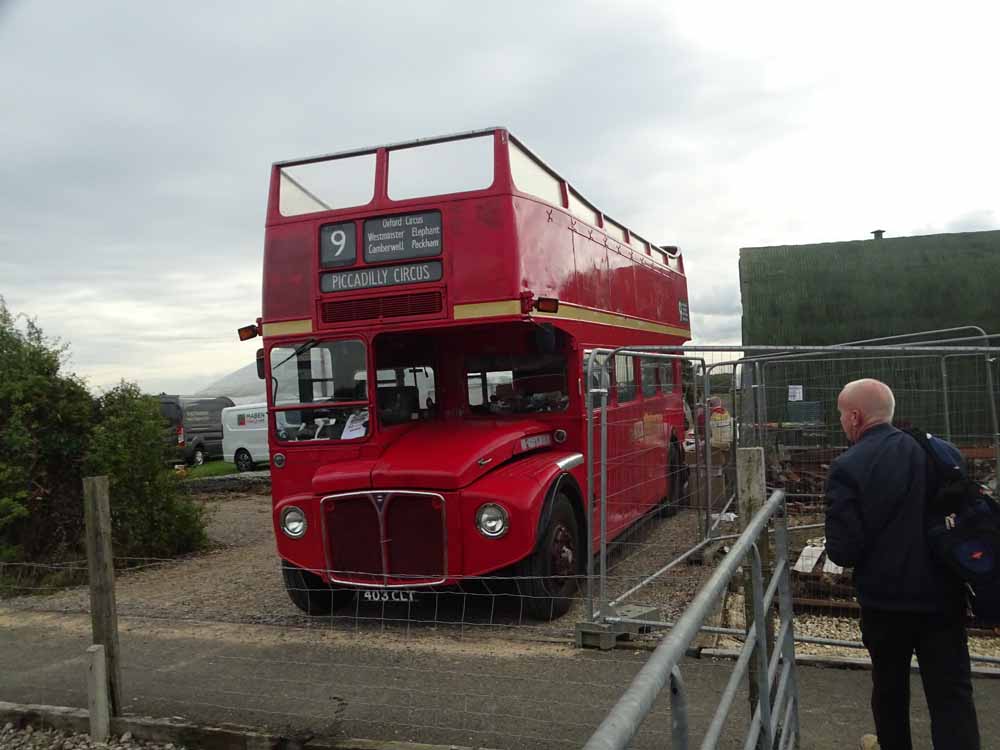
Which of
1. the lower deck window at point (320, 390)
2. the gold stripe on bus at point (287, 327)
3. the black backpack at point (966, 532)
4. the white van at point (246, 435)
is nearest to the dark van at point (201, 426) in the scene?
the white van at point (246, 435)

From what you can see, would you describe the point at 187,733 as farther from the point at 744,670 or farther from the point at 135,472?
the point at 135,472

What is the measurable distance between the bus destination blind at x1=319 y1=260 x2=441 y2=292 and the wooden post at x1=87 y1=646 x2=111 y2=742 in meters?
3.52

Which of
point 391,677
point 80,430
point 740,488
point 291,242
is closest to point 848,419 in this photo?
point 740,488

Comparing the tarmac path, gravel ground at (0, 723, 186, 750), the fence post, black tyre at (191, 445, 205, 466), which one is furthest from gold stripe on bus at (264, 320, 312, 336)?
black tyre at (191, 445, 205, 466)

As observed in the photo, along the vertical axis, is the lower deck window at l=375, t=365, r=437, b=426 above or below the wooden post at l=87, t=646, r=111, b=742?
above

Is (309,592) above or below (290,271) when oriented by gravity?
below

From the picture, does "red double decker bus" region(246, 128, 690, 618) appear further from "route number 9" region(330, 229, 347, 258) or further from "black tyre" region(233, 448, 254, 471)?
"black tyre" region(233, 448, 254, 471)

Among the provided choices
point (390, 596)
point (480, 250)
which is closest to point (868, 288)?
point (480, 250)

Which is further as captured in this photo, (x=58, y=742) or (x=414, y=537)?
(x=414, y=537)

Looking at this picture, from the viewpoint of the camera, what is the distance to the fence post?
468 cm

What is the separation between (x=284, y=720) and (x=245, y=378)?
90.6m

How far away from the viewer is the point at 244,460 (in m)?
24.9

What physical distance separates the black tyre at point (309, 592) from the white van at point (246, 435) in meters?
17.5

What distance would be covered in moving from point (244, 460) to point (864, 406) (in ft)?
76.6
